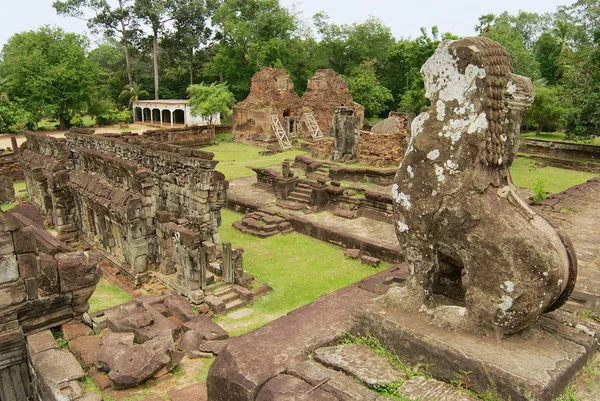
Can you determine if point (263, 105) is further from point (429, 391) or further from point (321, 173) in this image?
point (429, 391)

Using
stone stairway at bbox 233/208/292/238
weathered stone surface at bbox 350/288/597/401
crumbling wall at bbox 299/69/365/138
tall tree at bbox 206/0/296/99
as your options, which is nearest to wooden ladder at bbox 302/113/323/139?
crumbling wall at bbox 299/69/365/138

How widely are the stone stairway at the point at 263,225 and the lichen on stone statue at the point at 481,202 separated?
9541 mm

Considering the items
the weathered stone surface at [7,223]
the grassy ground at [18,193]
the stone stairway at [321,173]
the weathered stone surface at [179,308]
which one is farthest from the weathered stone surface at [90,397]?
the stone stairway at [321,173]

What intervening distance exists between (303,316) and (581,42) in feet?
179

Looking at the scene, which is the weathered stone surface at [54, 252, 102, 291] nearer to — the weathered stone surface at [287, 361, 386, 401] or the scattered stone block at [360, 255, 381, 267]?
the weathered stone surface at [287, 361, 386, 401]

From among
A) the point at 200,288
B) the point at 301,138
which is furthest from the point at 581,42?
the point at 200,288

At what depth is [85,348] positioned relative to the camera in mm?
4832

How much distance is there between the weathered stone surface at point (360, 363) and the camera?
11.4ft

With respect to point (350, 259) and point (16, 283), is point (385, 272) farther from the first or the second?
point (350, 259)

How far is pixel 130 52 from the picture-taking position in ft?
145

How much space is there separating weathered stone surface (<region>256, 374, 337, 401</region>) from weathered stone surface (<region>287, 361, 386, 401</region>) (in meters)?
0.05

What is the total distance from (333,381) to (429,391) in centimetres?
72

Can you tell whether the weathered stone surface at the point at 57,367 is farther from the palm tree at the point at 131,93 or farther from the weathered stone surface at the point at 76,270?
the palm tree at the point at 131,93

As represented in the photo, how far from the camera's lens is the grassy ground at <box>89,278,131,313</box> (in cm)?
895
